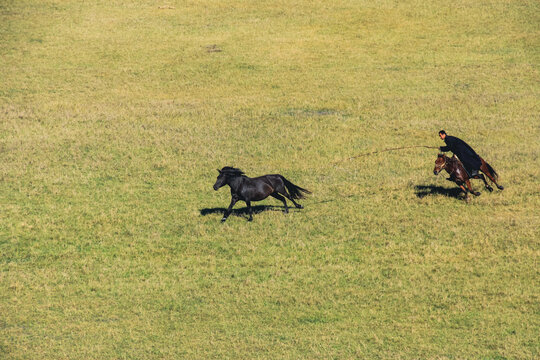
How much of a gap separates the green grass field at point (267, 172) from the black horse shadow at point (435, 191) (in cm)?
11

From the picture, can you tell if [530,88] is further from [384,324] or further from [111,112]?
[384,324]

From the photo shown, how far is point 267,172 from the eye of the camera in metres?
26.9

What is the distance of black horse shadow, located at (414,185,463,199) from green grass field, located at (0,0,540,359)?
115 mm

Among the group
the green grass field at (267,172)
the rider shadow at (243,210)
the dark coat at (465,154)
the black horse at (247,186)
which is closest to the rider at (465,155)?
the dark coat at (465,154)

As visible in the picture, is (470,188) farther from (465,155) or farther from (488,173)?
(465,155)

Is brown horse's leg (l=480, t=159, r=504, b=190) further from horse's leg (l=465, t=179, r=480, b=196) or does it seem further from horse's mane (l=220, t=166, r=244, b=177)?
horse's mane (l=220, t=166, r=244, b=177)

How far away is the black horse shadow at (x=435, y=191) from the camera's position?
925 inches

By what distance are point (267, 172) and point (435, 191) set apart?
21.0ft

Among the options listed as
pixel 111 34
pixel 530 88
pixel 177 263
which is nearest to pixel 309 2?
pixel 111 34

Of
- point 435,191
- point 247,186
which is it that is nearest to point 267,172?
point 247,186

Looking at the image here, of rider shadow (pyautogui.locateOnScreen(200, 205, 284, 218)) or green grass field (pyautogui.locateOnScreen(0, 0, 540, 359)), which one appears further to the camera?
rider shadow (pyautogui.locateOnScreen(200, 205, 284, 218))

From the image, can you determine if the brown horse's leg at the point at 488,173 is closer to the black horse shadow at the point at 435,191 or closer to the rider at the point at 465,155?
the rider at the point at 465,155

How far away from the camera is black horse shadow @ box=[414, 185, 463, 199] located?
2348cm

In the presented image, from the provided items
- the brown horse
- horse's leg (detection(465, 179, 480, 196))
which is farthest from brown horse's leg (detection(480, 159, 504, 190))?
horse's leg (detection(465, 179, 480, 196))
